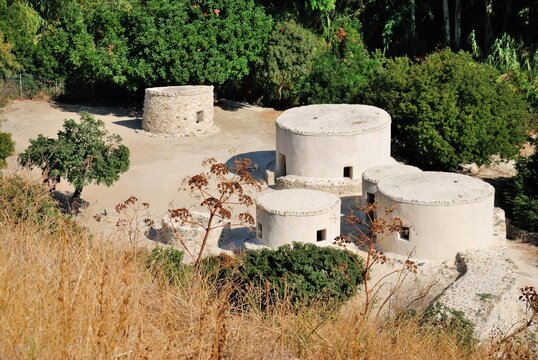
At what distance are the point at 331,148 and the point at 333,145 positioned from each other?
12cm

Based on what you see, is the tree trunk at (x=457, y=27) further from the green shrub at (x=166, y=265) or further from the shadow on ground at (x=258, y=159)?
the green shrub at (x=166, y=265)

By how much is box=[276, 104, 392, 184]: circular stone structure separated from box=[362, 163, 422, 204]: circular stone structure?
1.29 m

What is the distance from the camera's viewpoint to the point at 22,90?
3834cm

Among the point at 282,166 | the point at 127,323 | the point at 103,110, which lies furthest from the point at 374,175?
the point at 127,323

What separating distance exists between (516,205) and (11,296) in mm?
22926

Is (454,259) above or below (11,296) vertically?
below

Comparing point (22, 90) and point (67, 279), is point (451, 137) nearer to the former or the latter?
point (22, 90)

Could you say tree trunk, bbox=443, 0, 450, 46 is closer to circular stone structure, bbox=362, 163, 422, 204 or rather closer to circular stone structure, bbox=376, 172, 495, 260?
circular stone structure, bbox=362, 163, 422, 204

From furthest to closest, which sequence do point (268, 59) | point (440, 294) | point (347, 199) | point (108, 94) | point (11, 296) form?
point (108, 94), point (268, 59), point (347, 199), point (440, 294), point (11, 296)

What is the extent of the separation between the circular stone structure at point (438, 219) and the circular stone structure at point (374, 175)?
1878 mm

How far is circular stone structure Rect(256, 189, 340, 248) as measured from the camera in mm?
23562

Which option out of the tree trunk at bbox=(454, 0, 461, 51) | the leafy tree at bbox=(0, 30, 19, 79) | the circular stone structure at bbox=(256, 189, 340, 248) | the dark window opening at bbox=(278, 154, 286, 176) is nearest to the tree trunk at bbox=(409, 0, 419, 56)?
the tree trunk at bbox=(454, 0, 461, 51)

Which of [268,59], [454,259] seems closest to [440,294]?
[454,259]

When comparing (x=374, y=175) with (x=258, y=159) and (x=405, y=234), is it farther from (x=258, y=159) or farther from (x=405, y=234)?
(x=258, y=159)
